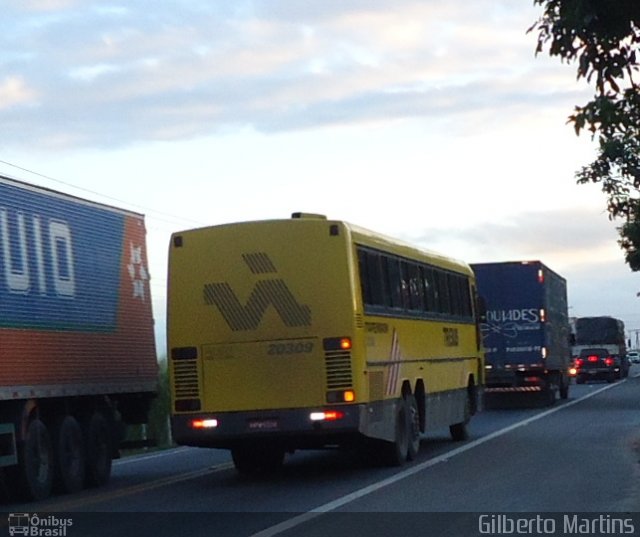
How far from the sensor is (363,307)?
19.6m

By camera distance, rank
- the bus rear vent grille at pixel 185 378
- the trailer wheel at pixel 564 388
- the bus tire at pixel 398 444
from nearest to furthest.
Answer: the bus rear vent grille at pixel 185 378, the bus tire at pixel 398 444, the trailer wheel at pixel 564 388

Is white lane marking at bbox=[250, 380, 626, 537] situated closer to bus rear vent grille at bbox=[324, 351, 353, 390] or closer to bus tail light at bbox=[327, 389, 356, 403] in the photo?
bus tail light at bbox=[327, 389, 356, 403]

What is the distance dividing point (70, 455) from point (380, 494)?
4.31m

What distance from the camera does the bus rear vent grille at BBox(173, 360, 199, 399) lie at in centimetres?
1945

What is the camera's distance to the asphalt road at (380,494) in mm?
14227

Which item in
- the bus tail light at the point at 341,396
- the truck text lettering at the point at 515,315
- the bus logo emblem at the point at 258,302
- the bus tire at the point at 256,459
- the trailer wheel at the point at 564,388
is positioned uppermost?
the truck text lettering at the point at 515,315

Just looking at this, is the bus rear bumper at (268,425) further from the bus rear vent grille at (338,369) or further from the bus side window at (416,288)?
the bus side window at (416,288)

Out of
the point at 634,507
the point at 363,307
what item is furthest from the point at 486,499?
the point at 363,307

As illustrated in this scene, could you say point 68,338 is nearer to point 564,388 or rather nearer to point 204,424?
point 204,424

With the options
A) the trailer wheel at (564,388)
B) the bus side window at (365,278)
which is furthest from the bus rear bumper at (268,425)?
the trailer wheel at (564,388)

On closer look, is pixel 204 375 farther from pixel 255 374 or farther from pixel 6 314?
pixel 6 314

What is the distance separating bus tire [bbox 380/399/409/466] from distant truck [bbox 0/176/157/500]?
11.8ft

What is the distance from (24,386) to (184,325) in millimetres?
2648

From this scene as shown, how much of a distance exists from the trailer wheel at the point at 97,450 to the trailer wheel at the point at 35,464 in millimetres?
1261
